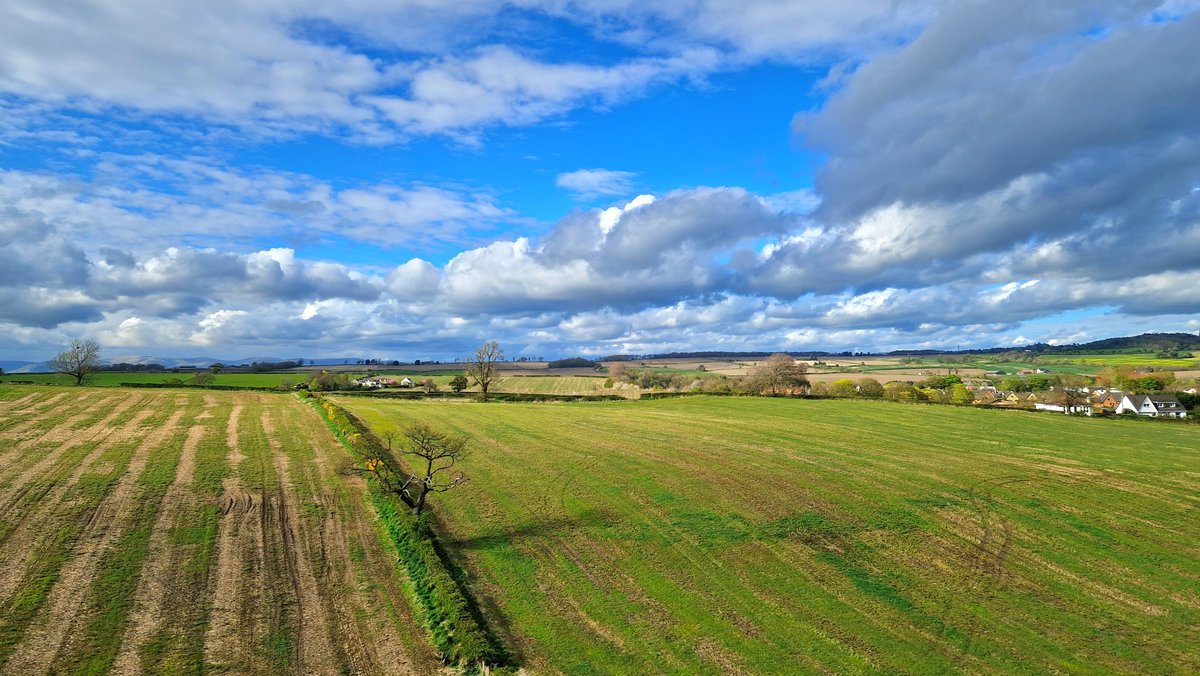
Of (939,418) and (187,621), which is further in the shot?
(939,418)

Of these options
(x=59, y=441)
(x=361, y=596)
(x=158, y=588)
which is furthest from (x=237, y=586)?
(x=59, y=441)

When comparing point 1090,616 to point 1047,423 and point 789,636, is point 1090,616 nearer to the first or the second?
point 789,636

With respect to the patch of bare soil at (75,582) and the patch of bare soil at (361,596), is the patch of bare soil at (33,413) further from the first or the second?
the patch of bare soil at (361,596)

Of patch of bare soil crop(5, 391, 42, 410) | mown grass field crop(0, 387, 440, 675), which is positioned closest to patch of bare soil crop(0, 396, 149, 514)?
mown grass field crop(0, 387, 440, 675)

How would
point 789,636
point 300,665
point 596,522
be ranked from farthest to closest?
point 596,522
point 789,636
point 300,665

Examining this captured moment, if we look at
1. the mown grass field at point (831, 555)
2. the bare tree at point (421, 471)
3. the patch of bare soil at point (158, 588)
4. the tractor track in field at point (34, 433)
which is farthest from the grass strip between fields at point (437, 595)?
the tractor track in field at point (34, 433)

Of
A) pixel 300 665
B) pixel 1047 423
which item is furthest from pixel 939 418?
pixel 300 665

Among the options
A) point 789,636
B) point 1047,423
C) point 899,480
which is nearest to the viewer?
point 789,636
